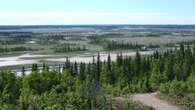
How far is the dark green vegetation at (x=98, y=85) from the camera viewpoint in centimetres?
3244

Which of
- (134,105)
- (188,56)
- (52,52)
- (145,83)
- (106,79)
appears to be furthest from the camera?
(52,52)

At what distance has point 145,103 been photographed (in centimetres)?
3825

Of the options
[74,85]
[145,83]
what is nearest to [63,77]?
[74,85]

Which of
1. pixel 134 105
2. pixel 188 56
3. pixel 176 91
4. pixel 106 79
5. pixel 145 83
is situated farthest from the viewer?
pixel 188 56

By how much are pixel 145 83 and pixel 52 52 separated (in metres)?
69.6

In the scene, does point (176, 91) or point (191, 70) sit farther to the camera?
point (191, 70)

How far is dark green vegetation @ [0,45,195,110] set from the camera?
32.4m

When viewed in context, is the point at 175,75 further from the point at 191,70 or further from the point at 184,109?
the point at 184,109

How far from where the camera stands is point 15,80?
132ft

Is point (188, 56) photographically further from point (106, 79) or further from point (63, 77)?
point (63, 77)

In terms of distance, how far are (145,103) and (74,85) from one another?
26.4 feet

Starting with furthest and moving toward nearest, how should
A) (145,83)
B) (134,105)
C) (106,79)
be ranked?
(106,79)
(145,83)
(134,105)

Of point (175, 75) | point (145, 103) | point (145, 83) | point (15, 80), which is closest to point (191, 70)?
point (175, 75)

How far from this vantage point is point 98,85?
4012cm
